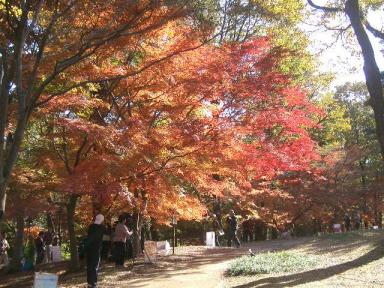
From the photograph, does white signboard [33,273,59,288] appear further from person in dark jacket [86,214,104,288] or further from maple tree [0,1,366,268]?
person in dark jacket [86,214,104,288]

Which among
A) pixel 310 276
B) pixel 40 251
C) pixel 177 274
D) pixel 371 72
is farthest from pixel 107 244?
pixel 371 72

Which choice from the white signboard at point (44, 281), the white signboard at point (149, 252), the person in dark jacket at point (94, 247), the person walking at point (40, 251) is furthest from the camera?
the person walking at point (40, 251)

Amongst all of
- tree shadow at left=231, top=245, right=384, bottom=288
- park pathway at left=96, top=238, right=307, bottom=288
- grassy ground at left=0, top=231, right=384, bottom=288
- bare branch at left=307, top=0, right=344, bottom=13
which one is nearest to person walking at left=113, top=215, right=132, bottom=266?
grassy ground at left=0, top=231, right=384, bottom=288

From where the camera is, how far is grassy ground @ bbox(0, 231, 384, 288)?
9258 mm

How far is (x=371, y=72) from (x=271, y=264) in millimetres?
5583

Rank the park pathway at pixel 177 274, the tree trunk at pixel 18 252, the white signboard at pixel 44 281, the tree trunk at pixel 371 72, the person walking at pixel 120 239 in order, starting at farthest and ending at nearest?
the tree trunk at pixel 18 252
the person walking at pixel 120 239
the tree trunk at pixel 371 72
the park pathway at pixel 177 274
the white signboard at pixel 44 281

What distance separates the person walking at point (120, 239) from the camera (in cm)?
1310

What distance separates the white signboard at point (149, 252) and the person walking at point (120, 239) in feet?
2.19

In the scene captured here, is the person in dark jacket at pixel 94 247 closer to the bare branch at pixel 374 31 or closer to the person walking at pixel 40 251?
the bare branch at pixel 374 31

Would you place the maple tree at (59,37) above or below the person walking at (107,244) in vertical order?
above

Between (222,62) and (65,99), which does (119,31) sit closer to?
(65,99)

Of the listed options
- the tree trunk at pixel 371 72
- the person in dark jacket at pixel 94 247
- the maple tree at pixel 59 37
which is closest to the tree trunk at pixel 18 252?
the maple tree at pixel 59 37

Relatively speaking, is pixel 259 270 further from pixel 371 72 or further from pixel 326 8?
pixel 326 8

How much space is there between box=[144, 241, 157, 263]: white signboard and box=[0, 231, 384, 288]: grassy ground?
25 cm
